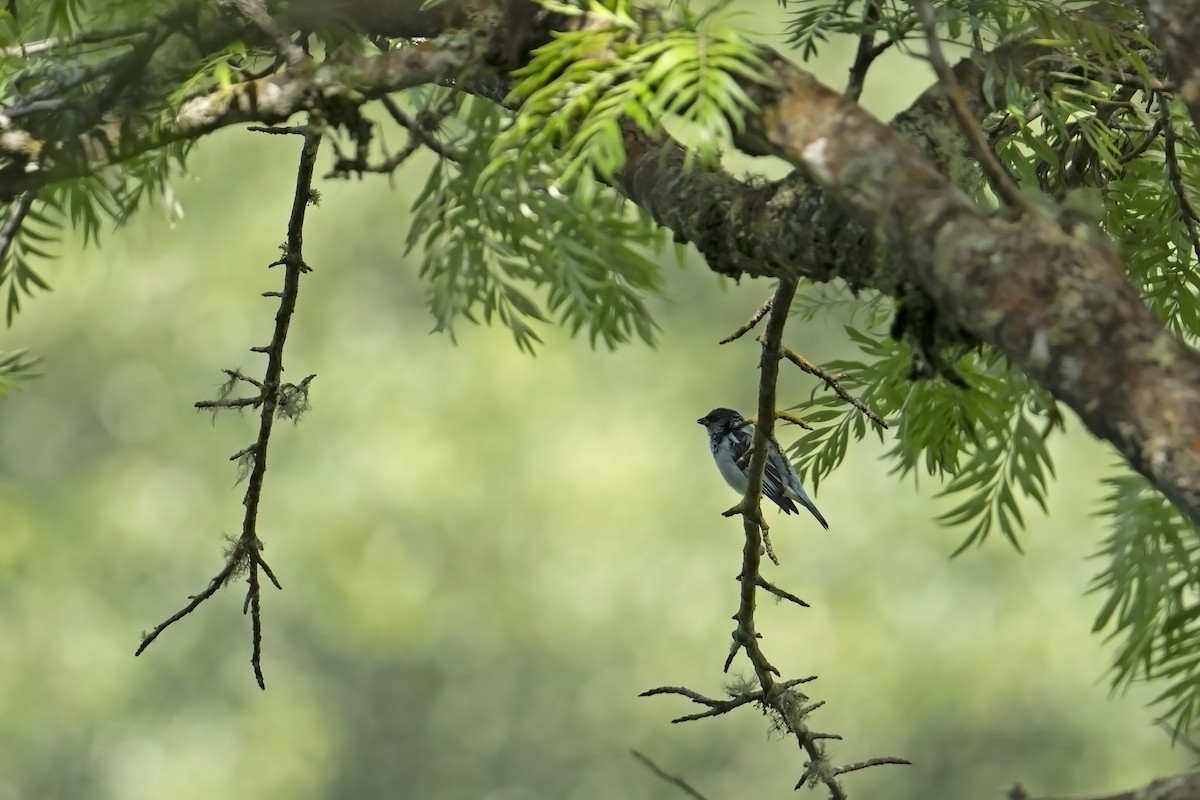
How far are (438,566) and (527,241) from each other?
6782mm

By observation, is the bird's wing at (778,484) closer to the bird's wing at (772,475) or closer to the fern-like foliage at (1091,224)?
the bird's wing at (772,475)

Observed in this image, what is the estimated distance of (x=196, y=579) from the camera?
292 inches

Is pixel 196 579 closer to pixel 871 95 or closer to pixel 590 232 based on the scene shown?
pixel 871 95

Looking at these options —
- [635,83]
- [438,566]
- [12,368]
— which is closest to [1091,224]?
[635,83]

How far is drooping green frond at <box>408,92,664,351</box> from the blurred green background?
552cm

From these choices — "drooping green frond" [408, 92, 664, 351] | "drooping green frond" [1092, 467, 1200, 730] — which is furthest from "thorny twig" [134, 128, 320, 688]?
"drooping green frond" [1092, 467, 1200, 730]

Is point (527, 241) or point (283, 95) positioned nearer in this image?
point (283, 95)

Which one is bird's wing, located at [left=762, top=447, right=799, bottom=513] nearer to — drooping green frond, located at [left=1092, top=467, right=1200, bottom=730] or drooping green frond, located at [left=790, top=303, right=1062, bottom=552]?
drooping green frond, located at [left=790, top=303, right=1062, bottom=552]

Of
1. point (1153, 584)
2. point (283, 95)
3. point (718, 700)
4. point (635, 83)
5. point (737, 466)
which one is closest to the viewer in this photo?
point (635, 83)

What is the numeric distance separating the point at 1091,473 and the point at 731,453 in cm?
384

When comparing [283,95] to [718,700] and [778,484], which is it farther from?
[778,484]

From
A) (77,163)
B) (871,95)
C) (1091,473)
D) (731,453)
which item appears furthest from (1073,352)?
(871,95)

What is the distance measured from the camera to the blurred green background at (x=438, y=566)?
697 cm

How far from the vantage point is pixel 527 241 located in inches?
56.8
